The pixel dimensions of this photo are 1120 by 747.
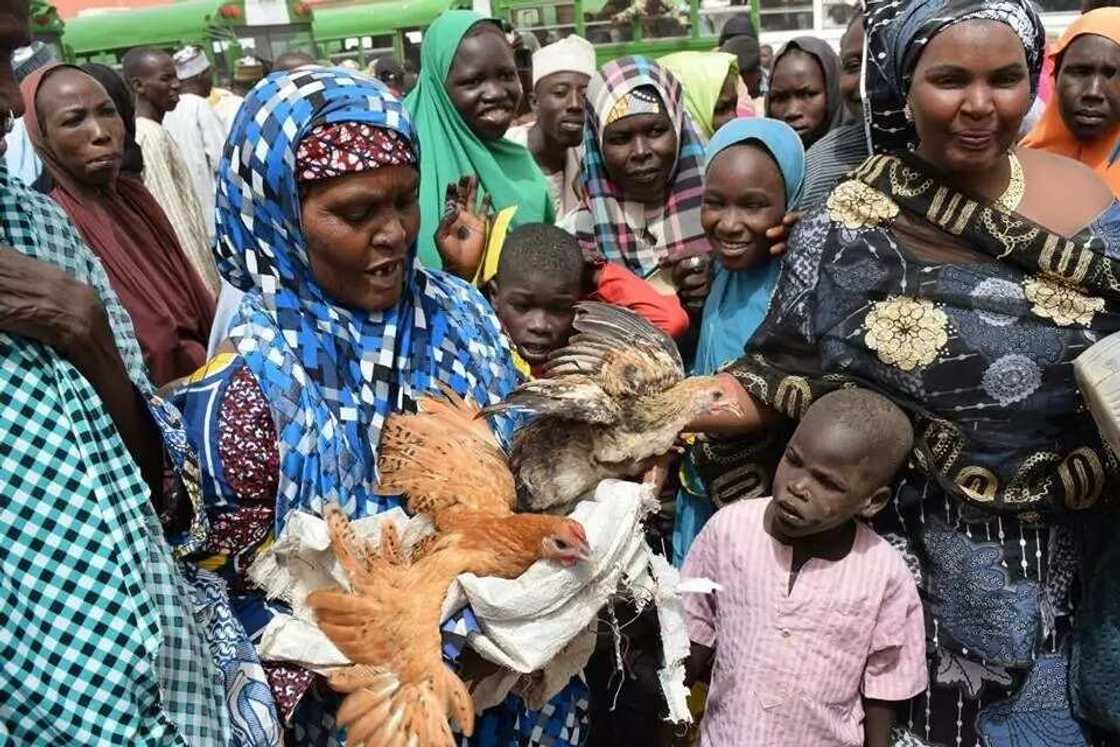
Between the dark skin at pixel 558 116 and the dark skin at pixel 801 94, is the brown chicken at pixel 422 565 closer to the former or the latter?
the dark skin at pixel 558 116

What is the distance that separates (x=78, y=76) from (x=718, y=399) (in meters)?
3.53

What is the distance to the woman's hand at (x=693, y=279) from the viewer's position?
10.5ft

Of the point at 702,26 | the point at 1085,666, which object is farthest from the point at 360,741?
the point at 702,26

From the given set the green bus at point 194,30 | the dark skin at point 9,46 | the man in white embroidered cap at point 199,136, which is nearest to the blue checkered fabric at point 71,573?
the dark skin at point 9,46

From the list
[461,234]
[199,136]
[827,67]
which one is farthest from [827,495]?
[199,136]

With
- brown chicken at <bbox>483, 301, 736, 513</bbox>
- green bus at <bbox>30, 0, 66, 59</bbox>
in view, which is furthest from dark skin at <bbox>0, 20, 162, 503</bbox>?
green bus at <bbox>30, 0, 66, 59</bbox>

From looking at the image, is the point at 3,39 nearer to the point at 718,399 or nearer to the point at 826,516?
the point at 718,399

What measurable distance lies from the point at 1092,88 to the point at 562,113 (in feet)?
7.79

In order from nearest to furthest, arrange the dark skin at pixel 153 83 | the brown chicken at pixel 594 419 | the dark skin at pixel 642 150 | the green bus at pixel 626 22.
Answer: the brown chicken at pixel 594 419 < the dark skin at pixel 642 150 < the dark skin at pixel 153 83 < the green bus at pixel 626 22

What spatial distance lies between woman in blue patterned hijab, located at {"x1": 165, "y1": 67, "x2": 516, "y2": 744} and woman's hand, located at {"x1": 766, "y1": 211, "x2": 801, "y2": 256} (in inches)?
50.0

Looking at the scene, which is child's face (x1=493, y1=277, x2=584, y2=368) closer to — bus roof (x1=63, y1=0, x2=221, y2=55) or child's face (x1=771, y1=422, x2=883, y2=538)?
child's face (x1=771, y1=422, x2=883, y2=538)

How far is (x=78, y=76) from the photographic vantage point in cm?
417

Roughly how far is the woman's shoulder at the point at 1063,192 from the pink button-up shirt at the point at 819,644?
0.83 metres

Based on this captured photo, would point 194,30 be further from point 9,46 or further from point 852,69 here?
point 9,46
